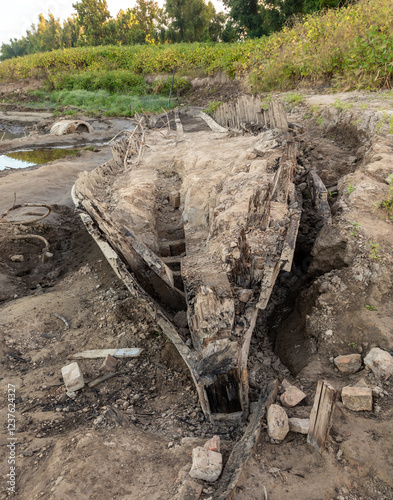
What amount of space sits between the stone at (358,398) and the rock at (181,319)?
1.27 m

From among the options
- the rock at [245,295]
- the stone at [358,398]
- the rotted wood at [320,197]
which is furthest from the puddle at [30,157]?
the stone at [358,398]

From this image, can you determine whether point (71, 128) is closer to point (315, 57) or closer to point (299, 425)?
point (315, 57)

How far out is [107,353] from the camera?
3227 millimetres

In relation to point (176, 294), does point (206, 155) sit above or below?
above

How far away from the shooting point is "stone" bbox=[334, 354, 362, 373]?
2.46 metres

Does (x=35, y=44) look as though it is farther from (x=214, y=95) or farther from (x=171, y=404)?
(x=171, y=404)

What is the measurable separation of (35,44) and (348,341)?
64.2 metres

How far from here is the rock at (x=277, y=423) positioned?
1978 millimetres

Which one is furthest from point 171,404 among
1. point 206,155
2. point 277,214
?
point 206,155

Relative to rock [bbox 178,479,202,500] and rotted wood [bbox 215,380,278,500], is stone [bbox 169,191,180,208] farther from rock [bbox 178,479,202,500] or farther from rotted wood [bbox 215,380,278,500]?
rock [bbox 178,479,202,500]

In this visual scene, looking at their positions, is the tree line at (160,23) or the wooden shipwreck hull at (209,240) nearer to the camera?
the wooden shipwreck hull at (209,240)

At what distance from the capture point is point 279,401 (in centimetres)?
226

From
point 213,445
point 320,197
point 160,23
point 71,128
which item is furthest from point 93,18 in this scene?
point 213,445

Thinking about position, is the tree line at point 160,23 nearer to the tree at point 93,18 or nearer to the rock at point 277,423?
the tree at point 93,18
